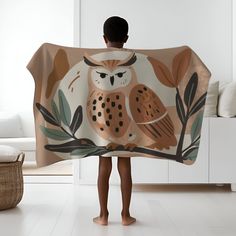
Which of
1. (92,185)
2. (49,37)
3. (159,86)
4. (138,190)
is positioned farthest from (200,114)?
(49,37)

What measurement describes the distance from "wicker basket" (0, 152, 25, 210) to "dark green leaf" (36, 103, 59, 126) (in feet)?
2.22

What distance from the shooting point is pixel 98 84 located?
276 cm

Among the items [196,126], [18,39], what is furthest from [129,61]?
[18,39]

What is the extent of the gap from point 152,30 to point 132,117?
2.12 m

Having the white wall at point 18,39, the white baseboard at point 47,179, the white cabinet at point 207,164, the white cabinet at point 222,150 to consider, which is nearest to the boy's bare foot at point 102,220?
the white cabinet at point 207,164

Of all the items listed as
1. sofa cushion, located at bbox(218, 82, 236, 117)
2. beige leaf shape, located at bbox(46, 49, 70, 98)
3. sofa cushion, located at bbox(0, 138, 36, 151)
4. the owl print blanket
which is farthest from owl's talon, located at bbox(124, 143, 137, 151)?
sofa cushion, located at bbox(0, 138, 36, 151)

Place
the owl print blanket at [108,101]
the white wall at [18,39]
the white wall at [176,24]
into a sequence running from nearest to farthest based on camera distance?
the owl print blanket at [108,101] → the white wall at [176,24] → the white wall at [18,39]

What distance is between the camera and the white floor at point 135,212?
8.70 ft

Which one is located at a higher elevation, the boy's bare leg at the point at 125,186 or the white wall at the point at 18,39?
the white wall at the point at 18,39

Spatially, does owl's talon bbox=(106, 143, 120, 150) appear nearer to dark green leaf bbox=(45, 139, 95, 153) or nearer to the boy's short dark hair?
dark green leaf bbox=(45, 139, 95, 153)

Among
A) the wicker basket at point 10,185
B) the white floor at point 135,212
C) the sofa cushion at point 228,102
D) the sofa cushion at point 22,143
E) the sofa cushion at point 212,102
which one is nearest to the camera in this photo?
the white floor at point 135,212

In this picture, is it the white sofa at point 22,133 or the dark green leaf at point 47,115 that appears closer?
the dark green leaf at point 47,115

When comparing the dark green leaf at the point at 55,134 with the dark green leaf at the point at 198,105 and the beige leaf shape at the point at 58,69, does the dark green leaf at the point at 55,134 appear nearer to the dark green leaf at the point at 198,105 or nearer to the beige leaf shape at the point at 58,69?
the beige leaf shape at the point at 58,69

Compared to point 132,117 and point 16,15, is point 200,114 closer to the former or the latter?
point 132,117
